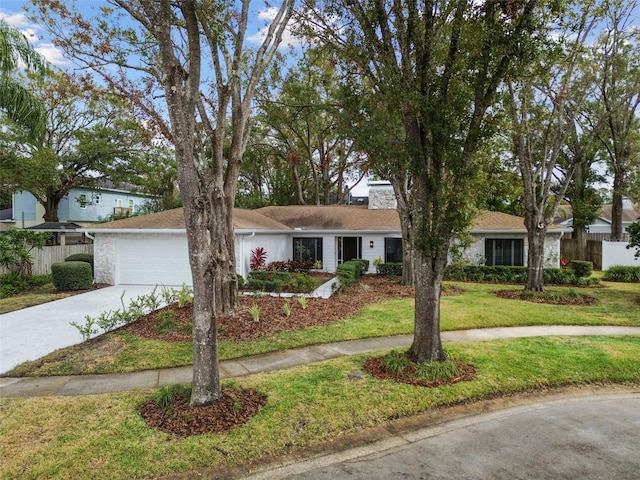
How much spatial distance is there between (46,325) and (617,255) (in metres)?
24.6

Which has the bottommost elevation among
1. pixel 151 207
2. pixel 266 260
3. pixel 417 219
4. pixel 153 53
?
pixel 266 260

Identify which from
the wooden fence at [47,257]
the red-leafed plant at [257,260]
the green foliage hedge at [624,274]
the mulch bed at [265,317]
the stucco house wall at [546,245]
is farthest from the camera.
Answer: the stucco house wall at [546,245]

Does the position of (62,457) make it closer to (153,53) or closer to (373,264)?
(153,53)

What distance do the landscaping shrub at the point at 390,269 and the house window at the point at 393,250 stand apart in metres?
0.84

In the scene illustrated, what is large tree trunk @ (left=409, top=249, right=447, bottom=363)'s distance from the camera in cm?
625

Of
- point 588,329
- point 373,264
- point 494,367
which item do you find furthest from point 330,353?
point 373,264

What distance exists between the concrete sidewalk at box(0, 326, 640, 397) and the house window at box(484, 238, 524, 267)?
920cm

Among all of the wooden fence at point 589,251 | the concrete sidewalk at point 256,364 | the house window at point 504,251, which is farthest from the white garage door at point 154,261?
the wooden fence at point 589,251

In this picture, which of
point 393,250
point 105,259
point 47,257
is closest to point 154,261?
point 105,259

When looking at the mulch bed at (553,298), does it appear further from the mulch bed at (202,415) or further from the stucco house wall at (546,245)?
the mulch bed at (202,415)

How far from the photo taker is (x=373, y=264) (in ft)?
63.3

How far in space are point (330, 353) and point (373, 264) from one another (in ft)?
39.9

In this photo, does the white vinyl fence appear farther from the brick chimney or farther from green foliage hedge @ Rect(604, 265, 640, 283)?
the brick chimney

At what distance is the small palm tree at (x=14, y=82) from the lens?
11711 millimetres
